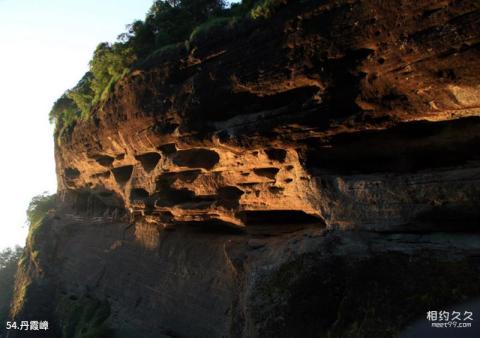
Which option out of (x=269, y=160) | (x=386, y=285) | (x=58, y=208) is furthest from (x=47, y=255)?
(x=386, y=285)

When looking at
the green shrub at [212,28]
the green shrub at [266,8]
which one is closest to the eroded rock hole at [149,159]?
the green shrub at [212,28]

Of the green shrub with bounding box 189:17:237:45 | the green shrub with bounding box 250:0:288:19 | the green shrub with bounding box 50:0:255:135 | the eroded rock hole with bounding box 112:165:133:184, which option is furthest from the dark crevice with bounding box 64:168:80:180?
the green shrub with bounding box 250:0:288:19

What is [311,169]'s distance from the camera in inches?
415

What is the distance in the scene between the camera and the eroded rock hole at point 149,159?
16737 millimetres

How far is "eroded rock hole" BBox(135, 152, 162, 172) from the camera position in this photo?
1674 centimetres

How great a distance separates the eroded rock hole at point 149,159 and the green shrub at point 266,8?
8.04m

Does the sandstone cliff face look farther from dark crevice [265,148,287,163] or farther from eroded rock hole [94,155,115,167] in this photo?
eroded rock hole [94,155,115,167]

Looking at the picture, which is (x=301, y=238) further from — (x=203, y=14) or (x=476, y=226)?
(x=203, y=14)

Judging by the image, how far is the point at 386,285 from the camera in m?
7.88

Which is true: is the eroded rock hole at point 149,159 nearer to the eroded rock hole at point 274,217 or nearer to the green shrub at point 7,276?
the eroded rock hole at point 274,217

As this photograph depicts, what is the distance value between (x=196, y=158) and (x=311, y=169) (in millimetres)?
4852

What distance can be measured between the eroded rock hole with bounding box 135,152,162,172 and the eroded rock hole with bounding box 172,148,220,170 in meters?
3.07

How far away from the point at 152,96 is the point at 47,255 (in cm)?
1651

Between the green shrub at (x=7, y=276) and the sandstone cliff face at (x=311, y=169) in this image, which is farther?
the green shrub at (x=7, y=276)
